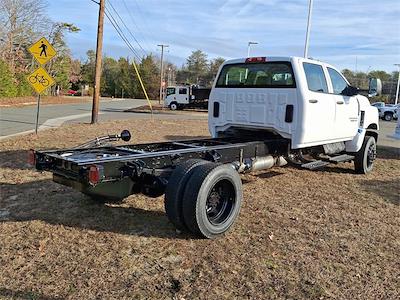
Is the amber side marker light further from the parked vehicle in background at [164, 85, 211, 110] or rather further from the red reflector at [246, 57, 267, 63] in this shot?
the parked vehicle in background at [164, 85, 211, 110]

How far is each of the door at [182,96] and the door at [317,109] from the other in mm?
33421

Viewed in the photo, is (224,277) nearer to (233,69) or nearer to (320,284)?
(320,284)

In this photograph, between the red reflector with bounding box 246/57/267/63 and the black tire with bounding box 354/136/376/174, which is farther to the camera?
the black tire with bounding box 354/136/376/174

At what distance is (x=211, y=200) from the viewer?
4984mm

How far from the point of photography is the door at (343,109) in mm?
7664

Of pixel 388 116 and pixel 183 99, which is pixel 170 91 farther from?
pixel 388 116

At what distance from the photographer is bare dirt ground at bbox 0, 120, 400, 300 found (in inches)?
143

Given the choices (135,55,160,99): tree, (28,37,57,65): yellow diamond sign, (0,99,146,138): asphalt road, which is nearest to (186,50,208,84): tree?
(135,55,160,99): tree

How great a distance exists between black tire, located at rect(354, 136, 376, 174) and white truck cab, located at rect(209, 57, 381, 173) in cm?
63

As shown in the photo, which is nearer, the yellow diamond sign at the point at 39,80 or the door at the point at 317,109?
the door at the point at 317,109

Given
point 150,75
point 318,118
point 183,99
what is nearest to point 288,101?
point 318,118

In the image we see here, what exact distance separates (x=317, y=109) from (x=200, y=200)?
3.34m

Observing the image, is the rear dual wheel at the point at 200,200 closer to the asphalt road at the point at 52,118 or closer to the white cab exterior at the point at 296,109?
the white cab exterior at the point at 296,109

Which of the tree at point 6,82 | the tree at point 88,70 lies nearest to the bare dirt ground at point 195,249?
the tree at point 6,82
